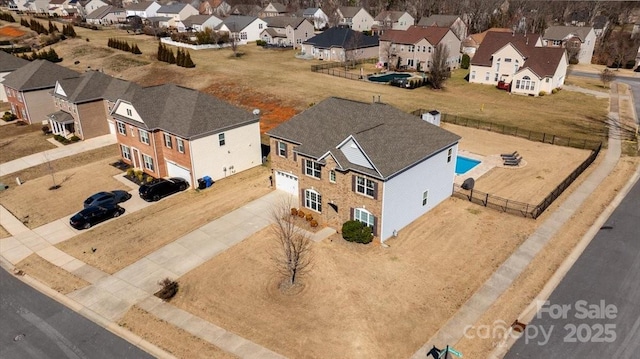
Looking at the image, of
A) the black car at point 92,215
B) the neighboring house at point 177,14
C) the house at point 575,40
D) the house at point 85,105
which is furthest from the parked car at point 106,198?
the neighboring house at point 177,14

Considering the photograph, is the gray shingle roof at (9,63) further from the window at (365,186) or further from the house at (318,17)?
the house at (318,17)

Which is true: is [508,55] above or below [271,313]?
above

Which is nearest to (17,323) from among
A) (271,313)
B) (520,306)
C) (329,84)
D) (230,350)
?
(230,350)

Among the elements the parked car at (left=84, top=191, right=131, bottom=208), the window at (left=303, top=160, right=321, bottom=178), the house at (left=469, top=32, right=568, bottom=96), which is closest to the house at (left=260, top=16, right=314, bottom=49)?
the house at (left=469, top=32, right=568, bottom=96)

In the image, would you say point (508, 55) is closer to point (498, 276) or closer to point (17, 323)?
point (498, 276)

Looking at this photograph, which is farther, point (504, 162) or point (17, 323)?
point (504, 162)

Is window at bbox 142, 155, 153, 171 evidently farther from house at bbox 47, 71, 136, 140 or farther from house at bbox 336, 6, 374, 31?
house at bbox 336, 6, 374, 31
